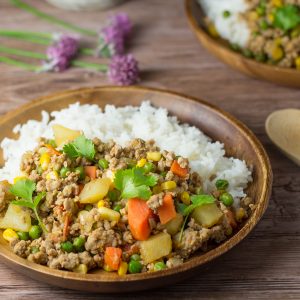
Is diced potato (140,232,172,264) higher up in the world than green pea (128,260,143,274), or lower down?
higher up

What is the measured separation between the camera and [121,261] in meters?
3.85

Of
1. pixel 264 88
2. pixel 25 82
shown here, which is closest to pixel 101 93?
pixel 25 82

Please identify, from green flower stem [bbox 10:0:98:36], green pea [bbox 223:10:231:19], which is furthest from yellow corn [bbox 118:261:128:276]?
green flower stem [bbox 10:0:98:36]

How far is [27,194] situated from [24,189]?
4cm

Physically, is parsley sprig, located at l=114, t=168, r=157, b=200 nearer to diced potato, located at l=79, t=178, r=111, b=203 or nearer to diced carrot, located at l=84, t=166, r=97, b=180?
diced potato, located at l=79, t=178, r=111, b=203

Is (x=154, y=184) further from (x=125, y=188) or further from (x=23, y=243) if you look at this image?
(x=23, y=243)

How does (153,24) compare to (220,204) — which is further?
(153,24)

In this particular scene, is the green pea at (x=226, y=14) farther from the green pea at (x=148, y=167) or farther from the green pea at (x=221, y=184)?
the green pea at (x=148, y=167)

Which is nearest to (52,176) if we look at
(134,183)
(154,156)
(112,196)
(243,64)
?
(112,196)

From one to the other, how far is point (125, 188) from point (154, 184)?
177 millimetres

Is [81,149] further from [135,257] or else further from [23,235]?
[135,257]

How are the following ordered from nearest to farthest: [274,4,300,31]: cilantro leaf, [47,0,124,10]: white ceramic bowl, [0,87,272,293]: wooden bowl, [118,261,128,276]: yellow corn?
1. [0,87,272,293]: wooden bowl
2. [118,261,128,276]: yellow corn
3. [274,4,300,31]: cilantro leaf
4. [47,0,124,10]: white ceramic bowl

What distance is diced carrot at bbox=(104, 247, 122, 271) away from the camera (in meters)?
3.83

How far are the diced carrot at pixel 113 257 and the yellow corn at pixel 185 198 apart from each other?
1.69 ft
